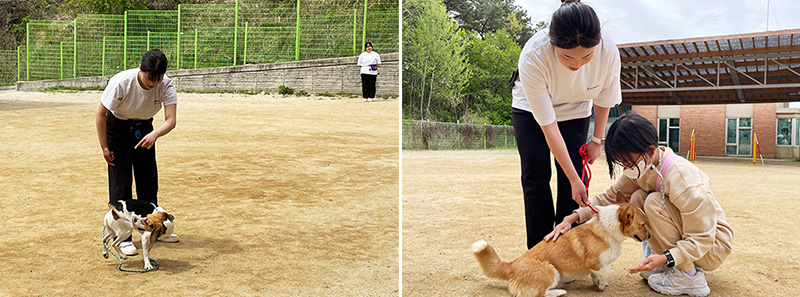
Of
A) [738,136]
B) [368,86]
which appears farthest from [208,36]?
[738,136]

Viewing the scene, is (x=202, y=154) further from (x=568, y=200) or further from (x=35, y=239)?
(x=568, y=200)

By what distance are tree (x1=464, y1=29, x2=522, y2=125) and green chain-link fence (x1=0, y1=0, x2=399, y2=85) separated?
12.1m

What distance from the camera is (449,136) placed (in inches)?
797

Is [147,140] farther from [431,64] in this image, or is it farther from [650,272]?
[431,64]

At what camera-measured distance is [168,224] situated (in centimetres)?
310

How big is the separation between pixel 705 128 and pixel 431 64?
1121cm

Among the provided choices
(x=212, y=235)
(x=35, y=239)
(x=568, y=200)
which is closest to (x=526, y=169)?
(x=568, y=200)

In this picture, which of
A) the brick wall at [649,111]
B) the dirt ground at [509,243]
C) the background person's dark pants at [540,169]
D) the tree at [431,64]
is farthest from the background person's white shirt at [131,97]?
the brick wall at [649,111]

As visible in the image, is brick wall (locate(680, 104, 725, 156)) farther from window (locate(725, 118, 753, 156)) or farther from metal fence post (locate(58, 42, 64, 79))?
metal fence post (locate(58, 42, 64, 79))

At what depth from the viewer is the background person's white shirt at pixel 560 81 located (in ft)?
7.50

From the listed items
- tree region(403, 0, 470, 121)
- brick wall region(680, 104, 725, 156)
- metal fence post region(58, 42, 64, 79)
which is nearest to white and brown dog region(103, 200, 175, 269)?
metal fence post region(58, 42, 64, 79)

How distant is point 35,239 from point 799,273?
168 inches

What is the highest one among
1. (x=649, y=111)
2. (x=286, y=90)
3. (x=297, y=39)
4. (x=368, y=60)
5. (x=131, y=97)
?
(x=297, y=39)

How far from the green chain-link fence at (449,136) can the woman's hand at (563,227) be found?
53.5ft
